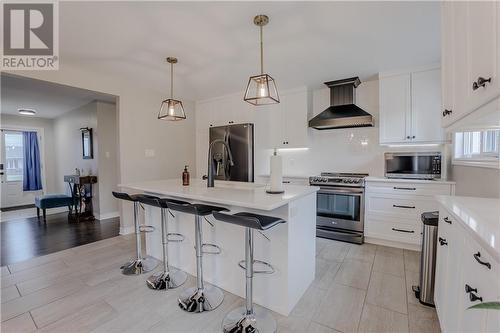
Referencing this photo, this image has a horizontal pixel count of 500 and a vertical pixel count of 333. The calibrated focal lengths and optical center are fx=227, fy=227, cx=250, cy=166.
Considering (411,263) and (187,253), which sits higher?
(187,253)

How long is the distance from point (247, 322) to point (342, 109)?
326 cm

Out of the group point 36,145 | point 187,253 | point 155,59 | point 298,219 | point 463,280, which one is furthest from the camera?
point 36,145

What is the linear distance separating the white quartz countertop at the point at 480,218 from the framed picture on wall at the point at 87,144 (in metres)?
5.79

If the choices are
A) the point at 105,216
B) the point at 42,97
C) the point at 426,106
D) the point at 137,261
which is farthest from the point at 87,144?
the point at 426,106

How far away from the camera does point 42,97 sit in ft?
14.6

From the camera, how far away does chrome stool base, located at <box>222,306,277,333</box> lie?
1621 mm

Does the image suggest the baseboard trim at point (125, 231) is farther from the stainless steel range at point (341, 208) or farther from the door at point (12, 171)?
the door at point (12, 171)

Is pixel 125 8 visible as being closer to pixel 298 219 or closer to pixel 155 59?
pixel 155 59

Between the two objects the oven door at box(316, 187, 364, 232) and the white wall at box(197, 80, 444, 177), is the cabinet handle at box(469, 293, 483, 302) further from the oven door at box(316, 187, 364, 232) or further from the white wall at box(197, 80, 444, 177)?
the white wall at box(197, 80, 444, 177)

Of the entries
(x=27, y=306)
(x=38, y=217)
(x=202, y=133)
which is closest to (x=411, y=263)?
(x=27, y=306)

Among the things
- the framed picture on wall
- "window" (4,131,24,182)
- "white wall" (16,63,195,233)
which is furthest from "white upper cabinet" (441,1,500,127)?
"window" (4,131,24,182)

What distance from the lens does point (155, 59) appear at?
2930 mm

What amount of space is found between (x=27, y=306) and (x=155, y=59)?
2849 millimetres

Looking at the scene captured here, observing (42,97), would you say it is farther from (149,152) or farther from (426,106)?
(426,106)
